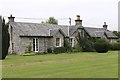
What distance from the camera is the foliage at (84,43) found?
53469 millimetres

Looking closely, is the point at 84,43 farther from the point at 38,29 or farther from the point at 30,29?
the point at 30,29

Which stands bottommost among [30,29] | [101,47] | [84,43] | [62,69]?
[62,69]

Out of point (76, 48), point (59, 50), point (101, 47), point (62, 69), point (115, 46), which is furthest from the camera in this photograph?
point (115, 46)

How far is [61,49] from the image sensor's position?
50.4 meters

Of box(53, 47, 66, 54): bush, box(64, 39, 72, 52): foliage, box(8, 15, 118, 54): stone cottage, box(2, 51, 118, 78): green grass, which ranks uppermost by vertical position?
box(8, 15, 118, 54): stone cottage

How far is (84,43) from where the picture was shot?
177 ft

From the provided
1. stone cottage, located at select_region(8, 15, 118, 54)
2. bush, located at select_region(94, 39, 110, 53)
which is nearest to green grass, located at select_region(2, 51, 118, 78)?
stone cottage, located at select_region(8, 15, 118, 54)

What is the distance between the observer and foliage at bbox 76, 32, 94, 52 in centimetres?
5347

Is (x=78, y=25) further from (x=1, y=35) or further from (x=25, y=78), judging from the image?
(x=25, y=78)

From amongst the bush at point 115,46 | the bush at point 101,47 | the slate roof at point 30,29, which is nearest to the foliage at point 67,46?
the slate roof at point 30,29

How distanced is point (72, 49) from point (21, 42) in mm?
9453

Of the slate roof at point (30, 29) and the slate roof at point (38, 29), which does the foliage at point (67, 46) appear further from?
the slate roof at point (30, 29)

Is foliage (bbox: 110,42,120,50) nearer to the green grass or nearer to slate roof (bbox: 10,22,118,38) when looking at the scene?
slate roof (bbox: 10,22,118,38)

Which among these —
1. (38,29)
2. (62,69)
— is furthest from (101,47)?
(62,69)
